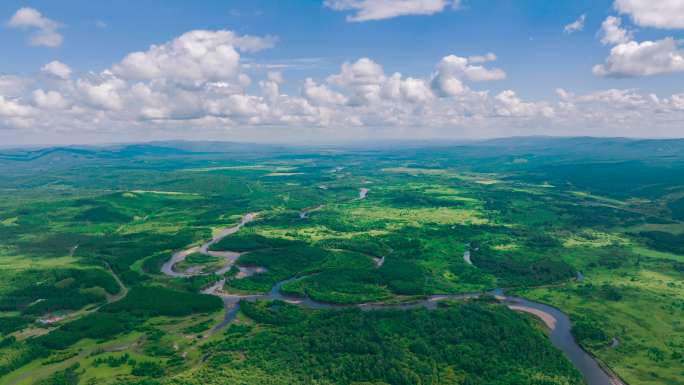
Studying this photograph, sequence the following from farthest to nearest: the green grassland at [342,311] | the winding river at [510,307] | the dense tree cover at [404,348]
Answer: the winding river at [510,307] → the green grassland at [342,311] → the dense tree cover at [404,348]

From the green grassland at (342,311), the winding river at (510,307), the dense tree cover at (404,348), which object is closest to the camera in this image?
the dense tree cover at (404,348)

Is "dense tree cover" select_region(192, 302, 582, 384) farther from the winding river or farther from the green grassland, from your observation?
the winding river

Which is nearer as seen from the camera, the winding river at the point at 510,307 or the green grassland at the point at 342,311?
the green grassland at the point at 342,311

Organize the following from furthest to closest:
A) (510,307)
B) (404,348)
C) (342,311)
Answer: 1. (510,307)
2. (342,311)
3. (404,348)

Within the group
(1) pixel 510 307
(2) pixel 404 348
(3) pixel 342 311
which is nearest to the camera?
(2) pixel 404 348

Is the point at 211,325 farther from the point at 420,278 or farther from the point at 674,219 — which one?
the point at 674,219

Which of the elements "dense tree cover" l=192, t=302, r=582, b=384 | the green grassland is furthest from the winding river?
"dense tree cover" l=192, t=302, r=582, b=384

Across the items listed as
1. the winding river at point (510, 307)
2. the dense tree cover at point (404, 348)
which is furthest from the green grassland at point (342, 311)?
the winding river at point (510, 307)

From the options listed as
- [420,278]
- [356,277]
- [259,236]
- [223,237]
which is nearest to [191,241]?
[223,237]

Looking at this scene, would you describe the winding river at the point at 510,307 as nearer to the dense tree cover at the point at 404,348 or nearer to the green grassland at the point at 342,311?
the green grassland at the point at 342,311

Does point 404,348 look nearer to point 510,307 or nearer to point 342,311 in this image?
point 342,311

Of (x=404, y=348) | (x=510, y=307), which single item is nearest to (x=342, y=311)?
(x=404, y=348)
